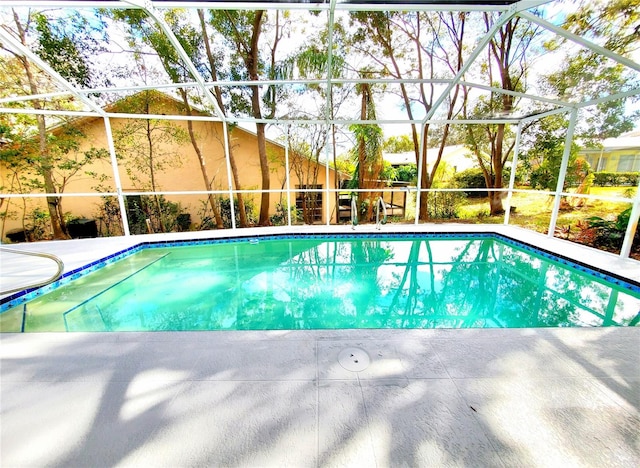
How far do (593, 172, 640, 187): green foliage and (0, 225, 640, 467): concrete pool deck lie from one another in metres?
8.02

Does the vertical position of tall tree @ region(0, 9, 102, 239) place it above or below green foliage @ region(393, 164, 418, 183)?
above

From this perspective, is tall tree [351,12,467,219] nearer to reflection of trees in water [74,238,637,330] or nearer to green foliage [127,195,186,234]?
reflection of trees in water [74,238,637,330]

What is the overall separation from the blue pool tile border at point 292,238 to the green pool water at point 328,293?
0.09 meters

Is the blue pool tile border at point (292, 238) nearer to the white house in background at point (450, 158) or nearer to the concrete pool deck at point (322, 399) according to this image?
the concrete pool deck at point (322, 399)

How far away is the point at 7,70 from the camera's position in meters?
5.37

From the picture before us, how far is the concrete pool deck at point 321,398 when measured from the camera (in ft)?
4.08

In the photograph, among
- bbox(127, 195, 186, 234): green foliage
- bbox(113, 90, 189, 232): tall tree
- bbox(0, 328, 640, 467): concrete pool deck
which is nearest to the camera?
bbox(0, 328, 640, 467): concrete pool deck

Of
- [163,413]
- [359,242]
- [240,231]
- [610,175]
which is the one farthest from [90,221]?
[610,175]

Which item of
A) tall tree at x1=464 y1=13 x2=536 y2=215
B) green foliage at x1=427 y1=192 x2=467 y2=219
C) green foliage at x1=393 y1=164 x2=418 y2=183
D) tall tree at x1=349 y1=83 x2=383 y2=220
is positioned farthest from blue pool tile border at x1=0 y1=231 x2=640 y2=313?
green foliage at x1=393 y1=164 x2=418 y2=183

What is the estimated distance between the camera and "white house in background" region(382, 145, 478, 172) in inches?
356

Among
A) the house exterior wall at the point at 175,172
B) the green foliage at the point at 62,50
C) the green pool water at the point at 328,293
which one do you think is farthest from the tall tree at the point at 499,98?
the green foliage at the point at 62,50

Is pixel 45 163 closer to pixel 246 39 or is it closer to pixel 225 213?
pixel 225 213

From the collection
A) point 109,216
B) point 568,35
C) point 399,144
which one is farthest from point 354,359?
point 399,144

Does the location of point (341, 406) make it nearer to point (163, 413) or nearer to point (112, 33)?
point (163, 413)
